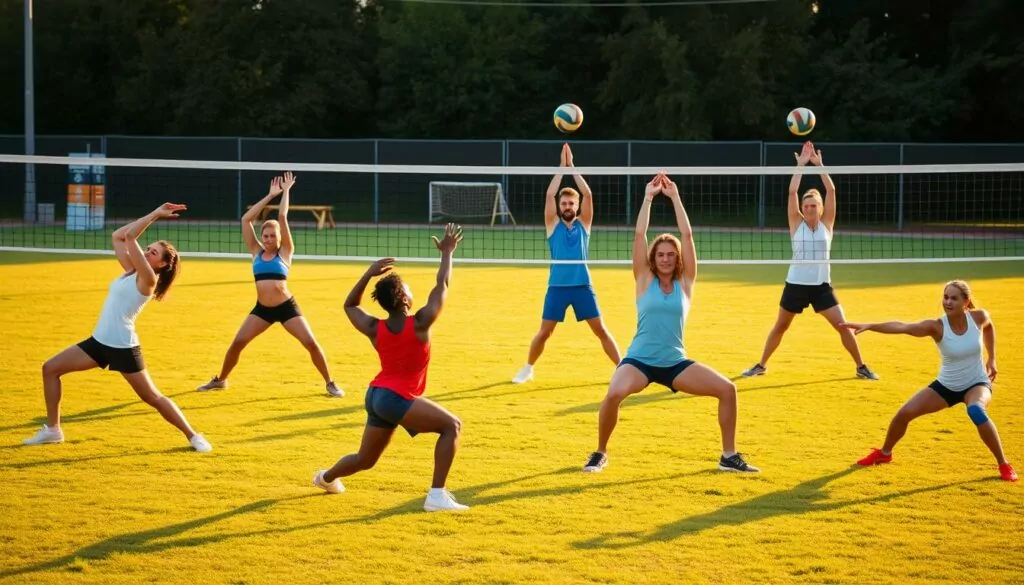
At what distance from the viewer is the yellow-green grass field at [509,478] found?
8031 millimetres

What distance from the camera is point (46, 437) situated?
1103 cm

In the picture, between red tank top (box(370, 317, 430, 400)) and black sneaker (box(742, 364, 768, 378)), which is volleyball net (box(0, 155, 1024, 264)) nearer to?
black sneaker (box(742, 364, 768, 378))

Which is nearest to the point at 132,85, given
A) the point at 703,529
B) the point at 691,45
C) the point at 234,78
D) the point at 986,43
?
the point at 234,78

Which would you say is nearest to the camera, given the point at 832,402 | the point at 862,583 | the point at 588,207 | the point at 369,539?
the point at 862,583

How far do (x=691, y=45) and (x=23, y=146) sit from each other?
85.8ft

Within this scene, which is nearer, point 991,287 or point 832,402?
point 832,402

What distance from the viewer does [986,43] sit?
155 ft

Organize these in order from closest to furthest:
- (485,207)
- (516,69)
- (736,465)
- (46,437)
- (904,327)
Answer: (904,327) → (736,465) → (46,437) → (485,207) → (516,69)

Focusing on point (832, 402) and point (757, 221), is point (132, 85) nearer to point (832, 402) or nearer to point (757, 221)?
point (757, 221)

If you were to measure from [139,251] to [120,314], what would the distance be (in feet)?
2.06

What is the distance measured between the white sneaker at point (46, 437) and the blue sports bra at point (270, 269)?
295cm

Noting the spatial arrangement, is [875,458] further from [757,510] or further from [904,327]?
[757,510]

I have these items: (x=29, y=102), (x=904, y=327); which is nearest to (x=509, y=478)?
(x=904, y=327)

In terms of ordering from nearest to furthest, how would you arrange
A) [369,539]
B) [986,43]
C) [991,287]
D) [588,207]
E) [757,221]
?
[369,539], [588,207], [991,287], [757,221], [986,43]
